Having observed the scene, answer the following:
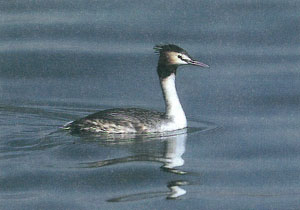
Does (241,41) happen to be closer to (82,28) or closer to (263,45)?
(263,45)

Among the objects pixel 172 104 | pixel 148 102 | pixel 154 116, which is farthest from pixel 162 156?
pixel 148 102

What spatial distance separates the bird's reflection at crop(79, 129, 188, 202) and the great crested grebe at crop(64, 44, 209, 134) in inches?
7.9

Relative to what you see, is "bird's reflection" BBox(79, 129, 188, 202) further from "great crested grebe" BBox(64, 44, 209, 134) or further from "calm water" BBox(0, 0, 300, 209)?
"great crested grebe" BBox(64, 44, 209, 134)

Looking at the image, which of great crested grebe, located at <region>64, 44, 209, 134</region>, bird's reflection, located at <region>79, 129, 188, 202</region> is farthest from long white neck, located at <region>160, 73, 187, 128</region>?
bird's reflection, located at <region>79, 129, 188, 202</region>

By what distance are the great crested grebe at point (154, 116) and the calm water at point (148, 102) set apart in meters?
0.19

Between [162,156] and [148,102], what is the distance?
283cm

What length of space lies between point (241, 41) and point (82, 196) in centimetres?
802

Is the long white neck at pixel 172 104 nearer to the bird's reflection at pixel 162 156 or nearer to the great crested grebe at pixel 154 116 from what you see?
the great crested grebe at pixel 154 116

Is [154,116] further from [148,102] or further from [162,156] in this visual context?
[148,102]

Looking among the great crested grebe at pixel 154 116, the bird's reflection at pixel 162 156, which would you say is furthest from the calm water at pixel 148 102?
the great crested grebe at pixel 154 116

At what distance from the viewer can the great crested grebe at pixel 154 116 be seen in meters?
14.0

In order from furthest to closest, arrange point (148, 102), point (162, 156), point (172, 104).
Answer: point (148, 102) → point (172, 104) → point (162, 156)

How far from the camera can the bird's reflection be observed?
11.7 metres

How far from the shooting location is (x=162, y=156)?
43.1 feet
